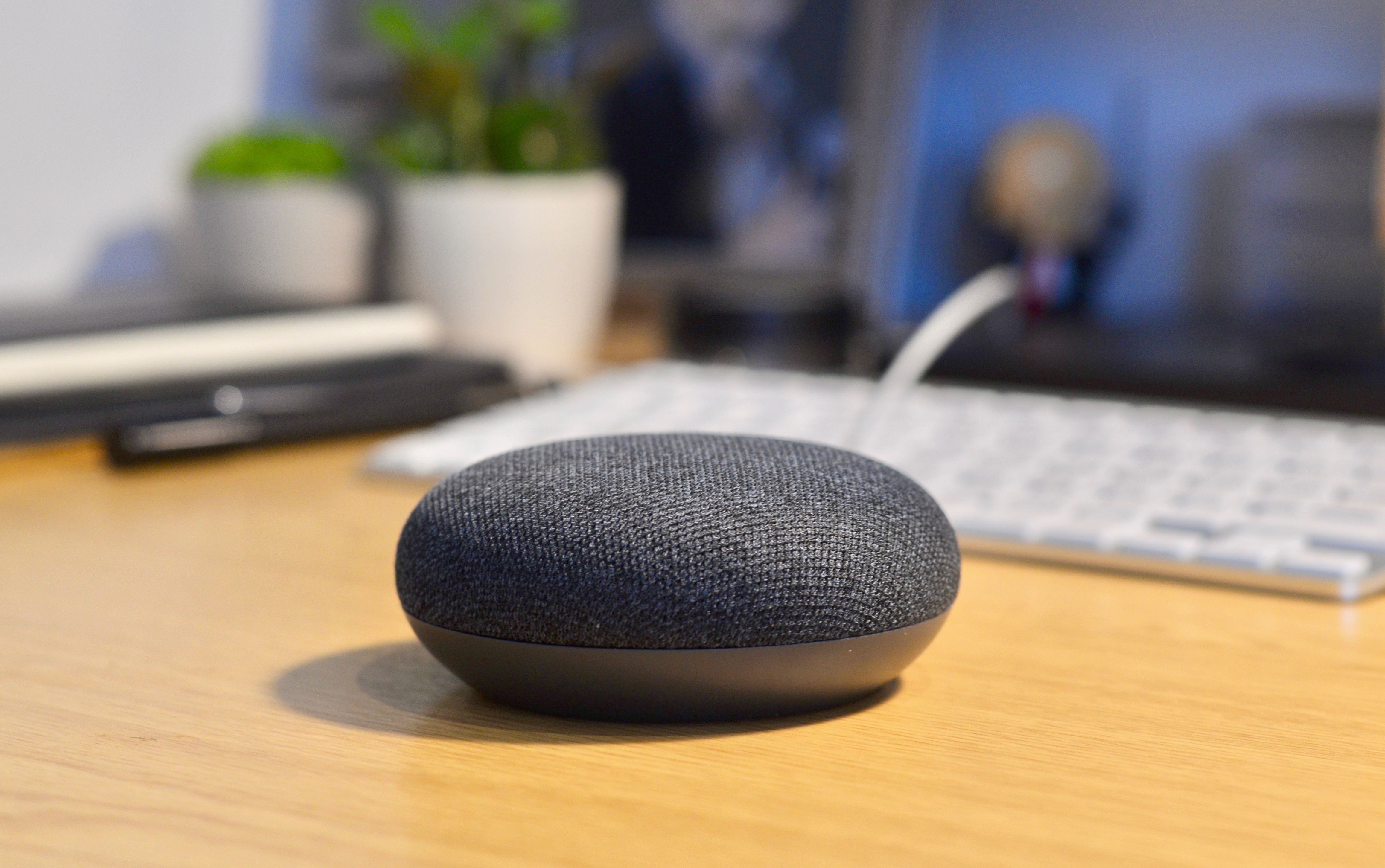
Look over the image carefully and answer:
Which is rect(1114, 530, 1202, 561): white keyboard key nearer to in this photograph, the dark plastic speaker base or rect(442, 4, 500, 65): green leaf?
the dark plastic speaker base

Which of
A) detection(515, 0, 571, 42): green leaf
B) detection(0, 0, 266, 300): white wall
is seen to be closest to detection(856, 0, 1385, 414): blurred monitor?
detection(515, 0, 571, 42): green leaf

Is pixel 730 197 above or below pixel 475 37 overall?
below

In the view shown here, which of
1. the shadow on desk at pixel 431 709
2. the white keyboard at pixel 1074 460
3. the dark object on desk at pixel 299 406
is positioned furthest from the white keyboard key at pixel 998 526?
the dark object on desk at pixel 299 406

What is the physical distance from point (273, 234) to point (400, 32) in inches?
6.6

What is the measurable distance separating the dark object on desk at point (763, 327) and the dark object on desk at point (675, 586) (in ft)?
1.82

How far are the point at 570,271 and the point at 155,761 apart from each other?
0.67m

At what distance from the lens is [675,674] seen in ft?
1.06

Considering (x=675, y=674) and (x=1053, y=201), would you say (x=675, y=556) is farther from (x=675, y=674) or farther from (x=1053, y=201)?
(x=1053, y=201)

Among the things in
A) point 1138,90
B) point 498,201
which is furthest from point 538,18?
point 1138,90

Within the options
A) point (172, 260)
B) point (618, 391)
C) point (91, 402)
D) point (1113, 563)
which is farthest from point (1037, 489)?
point (172, 260)

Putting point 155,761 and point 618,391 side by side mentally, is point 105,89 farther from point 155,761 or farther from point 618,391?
point 155,761

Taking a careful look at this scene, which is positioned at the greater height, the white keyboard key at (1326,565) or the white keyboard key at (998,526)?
the white keyboard key at (1326,565)

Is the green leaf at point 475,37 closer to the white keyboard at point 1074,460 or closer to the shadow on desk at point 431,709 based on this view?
the white keyboard at point 1074,460

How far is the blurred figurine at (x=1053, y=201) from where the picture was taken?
3.02ft
